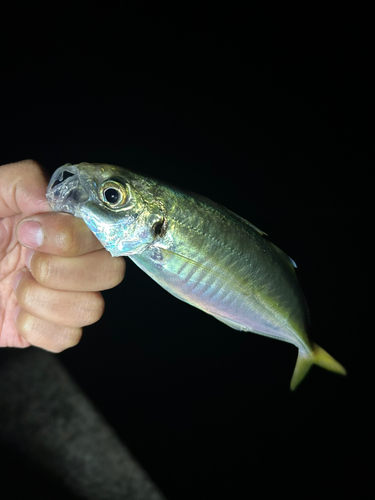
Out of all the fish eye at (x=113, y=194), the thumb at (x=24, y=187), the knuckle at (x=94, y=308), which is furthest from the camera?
the knuckle at (x=94, y=308)

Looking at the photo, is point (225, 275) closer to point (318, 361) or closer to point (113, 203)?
point (113, 203)

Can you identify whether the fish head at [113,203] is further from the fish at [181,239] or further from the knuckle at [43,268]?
the knuckle at [43,268]

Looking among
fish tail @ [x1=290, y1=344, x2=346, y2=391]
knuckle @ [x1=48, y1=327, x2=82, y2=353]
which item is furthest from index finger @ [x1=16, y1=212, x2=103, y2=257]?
fish tail @ [x1=290, y1=344, x2=346, y2=391]

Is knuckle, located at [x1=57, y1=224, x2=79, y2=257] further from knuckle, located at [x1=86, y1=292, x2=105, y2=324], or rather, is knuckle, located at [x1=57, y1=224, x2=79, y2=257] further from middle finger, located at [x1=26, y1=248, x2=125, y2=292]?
knuckle, located at [x1=86, y1=292, x2=105, y2=324]

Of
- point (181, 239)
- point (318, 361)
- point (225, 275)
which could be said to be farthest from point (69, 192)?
point (318, 361)

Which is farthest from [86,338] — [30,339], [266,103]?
[266,103]

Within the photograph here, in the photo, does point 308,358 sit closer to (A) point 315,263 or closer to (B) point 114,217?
(B) point 114,217

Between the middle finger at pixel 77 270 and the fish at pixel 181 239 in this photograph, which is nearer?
the fish at pixel 181 239

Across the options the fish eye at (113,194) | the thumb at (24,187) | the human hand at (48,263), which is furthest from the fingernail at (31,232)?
the fish eye at (113,194)
